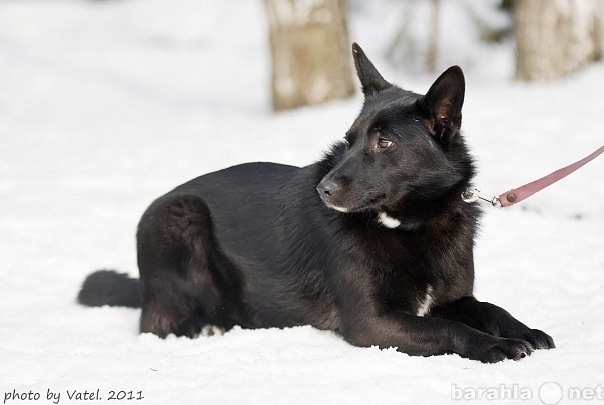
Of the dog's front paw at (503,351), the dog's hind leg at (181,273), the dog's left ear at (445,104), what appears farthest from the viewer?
the dog's hind leg at (181,273)

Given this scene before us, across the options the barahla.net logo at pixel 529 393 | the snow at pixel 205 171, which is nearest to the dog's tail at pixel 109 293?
the snow at pixel 205 171

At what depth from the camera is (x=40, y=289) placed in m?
5.08

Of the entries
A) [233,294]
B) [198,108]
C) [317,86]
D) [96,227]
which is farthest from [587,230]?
[198,108]

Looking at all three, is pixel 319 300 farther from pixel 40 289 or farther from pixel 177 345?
pixel 40 289

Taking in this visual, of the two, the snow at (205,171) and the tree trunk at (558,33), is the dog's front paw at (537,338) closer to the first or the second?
the snow at (205,171)

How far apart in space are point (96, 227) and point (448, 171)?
3289 mm

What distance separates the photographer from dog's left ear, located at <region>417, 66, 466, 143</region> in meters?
3.61

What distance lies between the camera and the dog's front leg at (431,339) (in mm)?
3334

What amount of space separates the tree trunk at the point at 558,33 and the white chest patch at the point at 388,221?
19.5 feet

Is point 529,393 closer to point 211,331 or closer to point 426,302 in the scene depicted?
point 426,302

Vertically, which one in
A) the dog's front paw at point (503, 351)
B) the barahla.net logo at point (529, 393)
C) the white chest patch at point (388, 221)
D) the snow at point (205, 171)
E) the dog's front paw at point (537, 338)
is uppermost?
the white chest patch at point (388, 221)

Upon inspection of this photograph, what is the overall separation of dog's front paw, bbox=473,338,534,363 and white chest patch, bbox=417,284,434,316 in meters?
0.46

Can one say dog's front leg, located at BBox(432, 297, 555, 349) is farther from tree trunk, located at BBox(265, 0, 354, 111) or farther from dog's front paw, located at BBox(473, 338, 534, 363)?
tree trunk, located at BBox(265, 0, 354, 111)

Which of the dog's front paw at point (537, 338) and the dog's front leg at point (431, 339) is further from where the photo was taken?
the dog's front paw at point (537, 338)
